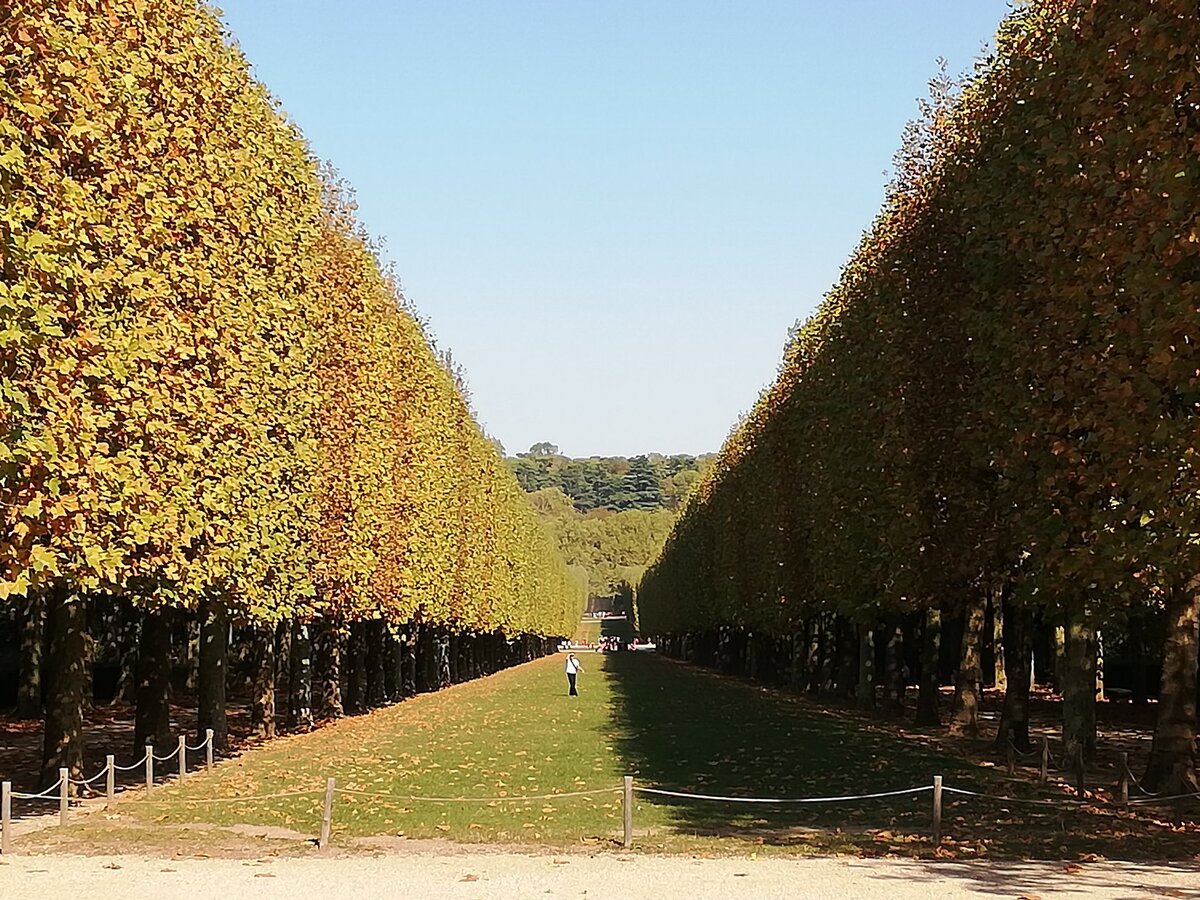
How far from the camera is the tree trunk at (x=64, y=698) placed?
25953 millimetres

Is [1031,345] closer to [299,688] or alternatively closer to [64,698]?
[64,698]

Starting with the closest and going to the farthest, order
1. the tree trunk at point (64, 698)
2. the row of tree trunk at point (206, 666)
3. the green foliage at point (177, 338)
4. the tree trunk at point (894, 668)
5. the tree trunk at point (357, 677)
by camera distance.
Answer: the green foliage at point (177, 338) < the tree trunk at point (64, 698) < the row of tree trunk at point (206, 666) < the tree trunk at point (357, 677) < the tree trunk at point (894, 668)

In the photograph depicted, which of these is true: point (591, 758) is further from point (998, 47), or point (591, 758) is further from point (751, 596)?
point (751, 596)

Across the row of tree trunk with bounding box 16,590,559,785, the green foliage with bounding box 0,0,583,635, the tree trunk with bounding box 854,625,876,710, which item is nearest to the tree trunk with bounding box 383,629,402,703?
the row of tree trunk with bounding box 16,590,559,785

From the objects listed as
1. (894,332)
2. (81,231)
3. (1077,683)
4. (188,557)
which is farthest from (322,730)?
(81,231)

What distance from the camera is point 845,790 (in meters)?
27.4

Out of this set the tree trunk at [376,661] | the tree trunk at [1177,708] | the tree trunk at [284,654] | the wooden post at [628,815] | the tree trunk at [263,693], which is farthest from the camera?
the tree trunk at [376,661]

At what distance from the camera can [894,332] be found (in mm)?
36031

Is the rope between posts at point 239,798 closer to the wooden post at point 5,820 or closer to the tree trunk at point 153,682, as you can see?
the wooden post at point 5,820

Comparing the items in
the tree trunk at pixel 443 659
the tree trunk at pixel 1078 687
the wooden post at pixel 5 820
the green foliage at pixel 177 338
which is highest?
the green foliage at pixel 177 338

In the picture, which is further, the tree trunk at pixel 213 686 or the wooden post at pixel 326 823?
the tree trunk at pixel 213 686

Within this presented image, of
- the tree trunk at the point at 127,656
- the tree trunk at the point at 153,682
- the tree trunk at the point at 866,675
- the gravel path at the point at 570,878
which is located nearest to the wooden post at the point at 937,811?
the gravel path at the point at 570,878

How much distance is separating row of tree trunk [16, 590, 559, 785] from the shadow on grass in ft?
31.8

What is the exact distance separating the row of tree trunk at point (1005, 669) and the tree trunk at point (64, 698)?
1755cm
